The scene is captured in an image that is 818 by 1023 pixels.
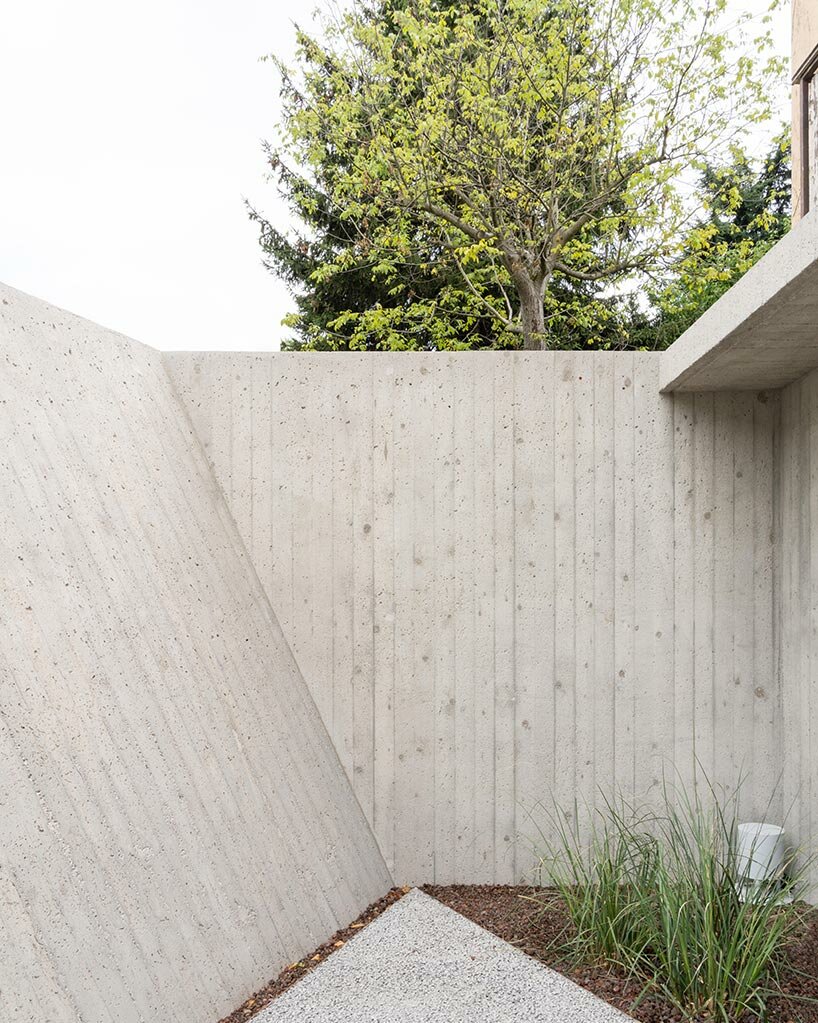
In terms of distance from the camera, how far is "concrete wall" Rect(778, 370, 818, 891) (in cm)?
279

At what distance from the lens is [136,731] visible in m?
2.06

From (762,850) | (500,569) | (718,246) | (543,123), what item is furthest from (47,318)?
(718,246)

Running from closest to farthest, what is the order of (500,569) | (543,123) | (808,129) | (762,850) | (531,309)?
(762,850), (500,569), (808,129), (531,309), (543,123)

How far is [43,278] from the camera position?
10.2 meters

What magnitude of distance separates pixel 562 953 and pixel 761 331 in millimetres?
2039

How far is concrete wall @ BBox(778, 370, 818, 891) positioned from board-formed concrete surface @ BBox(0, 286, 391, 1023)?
164 centimetres

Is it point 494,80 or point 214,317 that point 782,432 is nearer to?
point 494,80

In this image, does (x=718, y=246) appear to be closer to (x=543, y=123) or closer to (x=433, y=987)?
(x=543, y=123)

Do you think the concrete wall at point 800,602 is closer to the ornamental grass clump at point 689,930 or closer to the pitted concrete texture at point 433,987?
the ornamental grass clump at point 689,930

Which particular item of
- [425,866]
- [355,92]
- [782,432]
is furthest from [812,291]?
[355,92]

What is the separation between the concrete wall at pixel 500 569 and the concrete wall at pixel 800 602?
8 centimetres

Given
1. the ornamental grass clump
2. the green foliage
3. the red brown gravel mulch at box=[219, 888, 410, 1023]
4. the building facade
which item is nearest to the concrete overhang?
the building facade

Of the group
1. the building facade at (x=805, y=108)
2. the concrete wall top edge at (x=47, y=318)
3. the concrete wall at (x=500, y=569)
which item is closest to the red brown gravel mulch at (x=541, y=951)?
the concrete wall at (x=500, y=569)

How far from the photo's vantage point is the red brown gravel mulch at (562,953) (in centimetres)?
210
